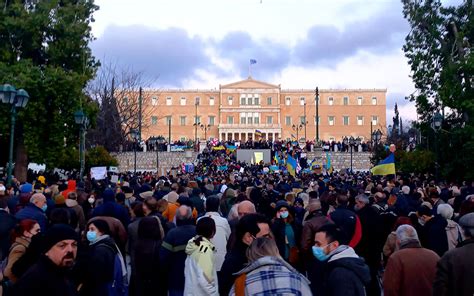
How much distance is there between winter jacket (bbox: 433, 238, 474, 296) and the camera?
15.6 feet

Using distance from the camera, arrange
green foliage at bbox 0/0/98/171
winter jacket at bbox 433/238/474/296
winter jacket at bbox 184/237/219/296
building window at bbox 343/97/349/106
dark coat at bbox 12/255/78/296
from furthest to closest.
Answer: building window at bbox 343/97/349/106 < green foliage at bbox 0/0/98/171 < winter jacket at bbox 184/237/219/296 < winter jacket at bbox 433/238/474/296 < dark coat at bbox 12/255/78/296

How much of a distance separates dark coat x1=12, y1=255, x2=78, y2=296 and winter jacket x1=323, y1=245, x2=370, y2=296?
1.79 metres

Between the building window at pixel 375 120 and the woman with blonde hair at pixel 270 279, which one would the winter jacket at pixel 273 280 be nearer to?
the woman with blonde hair at pixel 270 279

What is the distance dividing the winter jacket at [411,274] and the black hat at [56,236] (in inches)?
104

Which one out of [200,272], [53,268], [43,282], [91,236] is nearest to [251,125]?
[91,236]

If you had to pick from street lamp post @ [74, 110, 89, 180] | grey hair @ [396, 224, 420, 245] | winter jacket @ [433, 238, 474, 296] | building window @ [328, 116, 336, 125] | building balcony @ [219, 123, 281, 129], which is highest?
building window @ [328, 116, 336, 125]

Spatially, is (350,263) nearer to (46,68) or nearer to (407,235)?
(407,235)

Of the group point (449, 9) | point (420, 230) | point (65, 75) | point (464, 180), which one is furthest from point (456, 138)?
point (420, 230)

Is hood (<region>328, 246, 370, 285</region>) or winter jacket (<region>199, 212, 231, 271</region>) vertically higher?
hood (<region>328, 246, 370, 285</region>)

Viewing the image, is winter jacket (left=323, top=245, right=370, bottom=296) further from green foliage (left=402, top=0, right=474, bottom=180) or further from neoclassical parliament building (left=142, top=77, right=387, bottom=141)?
neoclassical parliament building (left=142, top=77, right=387, bottom=141)

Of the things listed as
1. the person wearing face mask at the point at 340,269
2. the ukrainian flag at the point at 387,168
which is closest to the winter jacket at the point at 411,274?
the person wearing face mask at the point at 340,269

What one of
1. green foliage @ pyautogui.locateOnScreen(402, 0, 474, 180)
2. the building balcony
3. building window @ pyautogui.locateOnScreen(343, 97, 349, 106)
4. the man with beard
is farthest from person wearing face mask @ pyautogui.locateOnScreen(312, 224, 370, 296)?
building window @ pyautogui.locateOnScreen(343, 97, 349, 106)

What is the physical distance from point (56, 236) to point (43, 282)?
35 cm

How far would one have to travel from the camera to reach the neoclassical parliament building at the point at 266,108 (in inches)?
3898
